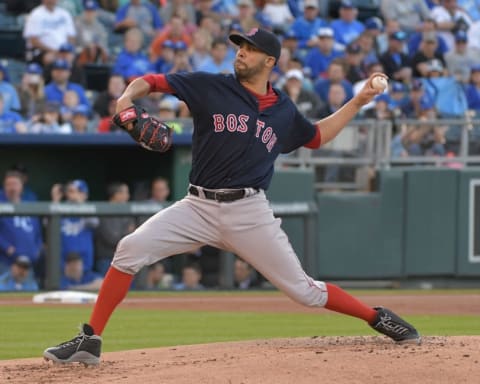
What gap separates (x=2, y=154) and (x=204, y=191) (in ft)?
25.8

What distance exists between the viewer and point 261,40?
6.17m

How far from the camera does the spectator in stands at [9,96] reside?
12859 mm

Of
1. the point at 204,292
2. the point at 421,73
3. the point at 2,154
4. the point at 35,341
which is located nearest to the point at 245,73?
the point at 35,341

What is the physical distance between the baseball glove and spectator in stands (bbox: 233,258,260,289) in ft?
23.8

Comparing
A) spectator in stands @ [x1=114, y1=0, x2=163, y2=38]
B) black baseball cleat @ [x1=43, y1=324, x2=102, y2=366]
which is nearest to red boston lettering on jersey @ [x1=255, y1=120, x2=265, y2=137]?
black baseball cleat @ [x1=43, y1=324, x2=102, y2=366]

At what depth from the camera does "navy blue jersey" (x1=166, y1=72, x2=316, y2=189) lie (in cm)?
607

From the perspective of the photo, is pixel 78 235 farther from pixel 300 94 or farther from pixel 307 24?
pixel 307 24

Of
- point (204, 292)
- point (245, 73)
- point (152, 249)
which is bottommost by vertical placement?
point (204, 292)

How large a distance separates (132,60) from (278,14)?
10.1ft

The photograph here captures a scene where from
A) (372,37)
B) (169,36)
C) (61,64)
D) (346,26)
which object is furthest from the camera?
(346,26)

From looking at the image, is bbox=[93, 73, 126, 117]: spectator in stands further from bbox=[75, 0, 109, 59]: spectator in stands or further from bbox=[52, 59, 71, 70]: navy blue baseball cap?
bbox=[75, 0, 109, 59]: spectator in stands

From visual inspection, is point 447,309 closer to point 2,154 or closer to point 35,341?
point 35,341

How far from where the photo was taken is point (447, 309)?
1076 centimetres

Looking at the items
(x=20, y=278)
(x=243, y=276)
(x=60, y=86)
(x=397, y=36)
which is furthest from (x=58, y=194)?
(x=397, y=36)
